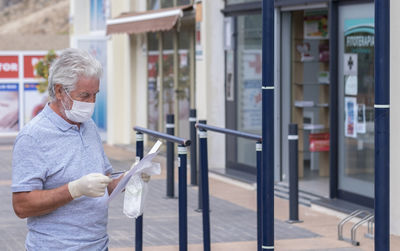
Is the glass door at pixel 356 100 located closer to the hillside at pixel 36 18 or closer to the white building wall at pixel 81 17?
the white building wall at pixel 81 17

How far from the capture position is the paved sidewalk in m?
8.32

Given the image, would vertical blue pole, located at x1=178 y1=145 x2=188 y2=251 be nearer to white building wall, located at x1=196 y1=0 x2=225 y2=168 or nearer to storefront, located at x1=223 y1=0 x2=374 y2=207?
storefront, located at x1=223 y1=0 x2=374 y2=207

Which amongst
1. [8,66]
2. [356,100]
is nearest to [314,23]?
[356,100]

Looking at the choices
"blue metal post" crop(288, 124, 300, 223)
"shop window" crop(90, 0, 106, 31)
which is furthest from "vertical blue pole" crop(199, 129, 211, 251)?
"shop window" crop(90, 0, 106, 31)

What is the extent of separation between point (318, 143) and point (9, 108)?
9.77 m

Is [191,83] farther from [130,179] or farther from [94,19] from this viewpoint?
[130,179]

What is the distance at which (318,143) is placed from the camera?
40.4ft

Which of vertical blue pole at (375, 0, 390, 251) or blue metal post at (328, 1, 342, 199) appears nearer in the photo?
vertical blue pole at (375, 0, 390, 251)

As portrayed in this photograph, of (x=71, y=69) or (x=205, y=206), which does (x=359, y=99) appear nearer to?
(x=205, y=206)

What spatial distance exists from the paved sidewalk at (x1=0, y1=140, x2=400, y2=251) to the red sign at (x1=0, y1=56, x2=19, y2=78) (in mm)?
8404

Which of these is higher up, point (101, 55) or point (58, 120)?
point (101, 55)

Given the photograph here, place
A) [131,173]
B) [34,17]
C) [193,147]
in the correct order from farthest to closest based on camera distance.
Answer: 1. [34,17]
2. [193,147]
3. [131,173]

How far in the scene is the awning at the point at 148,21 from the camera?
14.5 metres

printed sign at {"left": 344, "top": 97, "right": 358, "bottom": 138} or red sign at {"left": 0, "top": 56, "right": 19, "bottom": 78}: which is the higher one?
red sign at {"left": 0, "top": 56, "right": 19, "bottom": 78}
